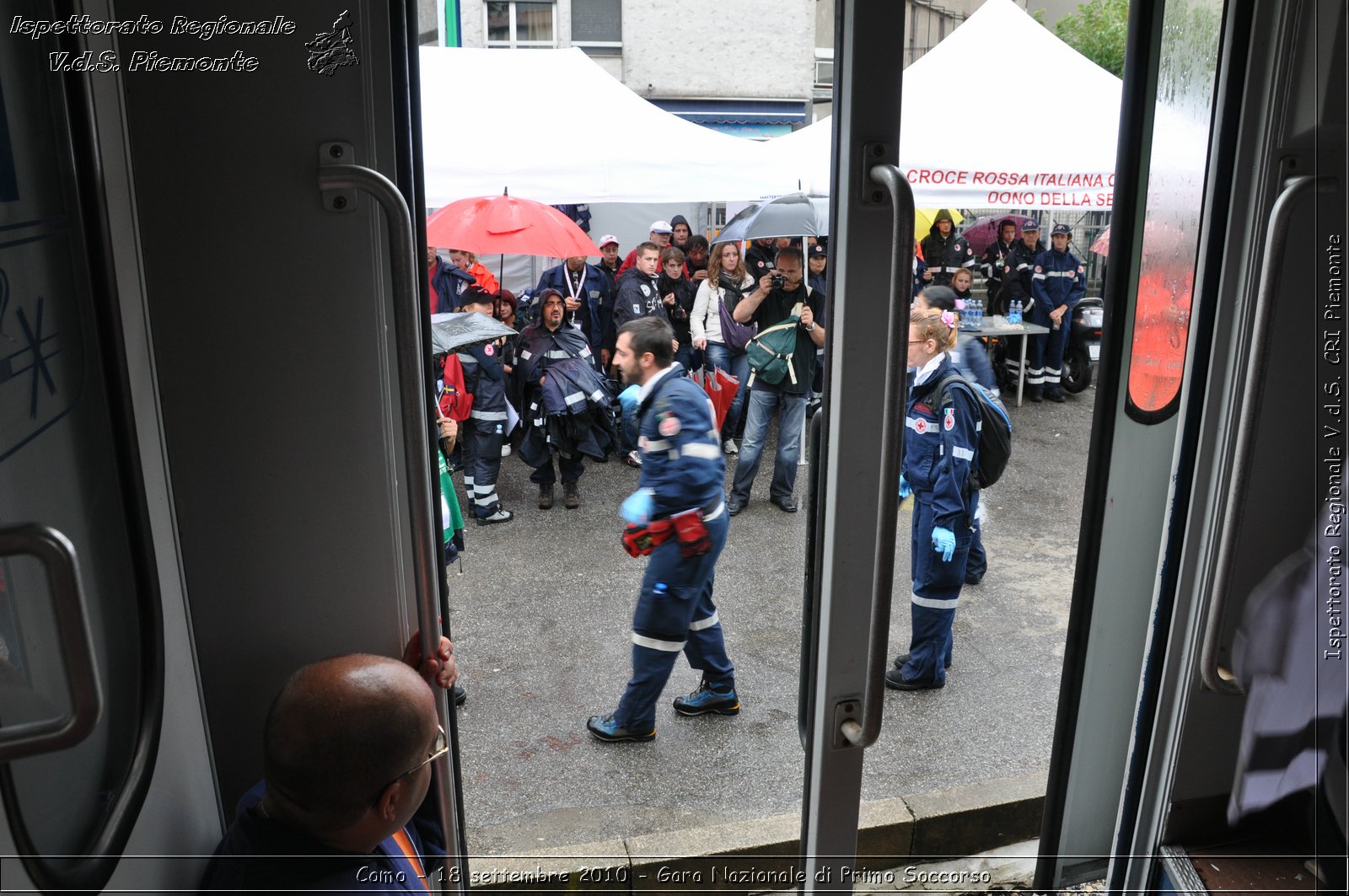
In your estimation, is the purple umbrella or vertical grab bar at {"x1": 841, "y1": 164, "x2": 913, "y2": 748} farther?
the purple umbrella

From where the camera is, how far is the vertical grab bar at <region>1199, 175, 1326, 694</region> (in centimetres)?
147

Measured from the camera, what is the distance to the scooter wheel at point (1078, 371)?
1041 cm

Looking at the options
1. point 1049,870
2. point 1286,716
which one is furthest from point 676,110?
point 1286,716

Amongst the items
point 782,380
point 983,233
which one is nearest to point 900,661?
point 782,380

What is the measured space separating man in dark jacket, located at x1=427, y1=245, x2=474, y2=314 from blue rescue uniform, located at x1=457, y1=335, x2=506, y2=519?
0.88 metres

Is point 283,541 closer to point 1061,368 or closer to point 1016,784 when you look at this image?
point 1016,784

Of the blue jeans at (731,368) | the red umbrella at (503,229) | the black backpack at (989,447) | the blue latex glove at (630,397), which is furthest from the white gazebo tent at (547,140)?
the black backpack at (989,447)

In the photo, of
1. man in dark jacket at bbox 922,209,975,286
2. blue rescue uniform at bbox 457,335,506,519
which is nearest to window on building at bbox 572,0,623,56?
blue rescue uniform at bbox 457,335,506,519

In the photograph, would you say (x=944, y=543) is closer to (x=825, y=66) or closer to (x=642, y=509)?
(x=642, y=509)

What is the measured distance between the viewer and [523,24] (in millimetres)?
8336

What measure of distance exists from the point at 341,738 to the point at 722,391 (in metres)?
5.64

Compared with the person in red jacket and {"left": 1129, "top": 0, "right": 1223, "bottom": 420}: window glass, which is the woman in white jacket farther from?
{"left": 1129, "top": 0, "right": 1223, "bottom": 420}: window glass

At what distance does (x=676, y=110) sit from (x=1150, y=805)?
16.5ft

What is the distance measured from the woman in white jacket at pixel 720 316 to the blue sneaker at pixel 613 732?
3381 mm
